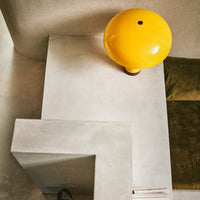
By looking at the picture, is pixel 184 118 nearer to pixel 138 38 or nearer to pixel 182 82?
pixel 182 82

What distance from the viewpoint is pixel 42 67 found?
2.77m

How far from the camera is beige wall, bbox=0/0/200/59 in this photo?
1.95 m

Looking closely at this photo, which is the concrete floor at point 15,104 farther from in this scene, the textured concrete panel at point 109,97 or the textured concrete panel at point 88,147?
the textured concrete panel at point 88,147

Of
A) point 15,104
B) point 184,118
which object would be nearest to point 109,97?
point 184,118

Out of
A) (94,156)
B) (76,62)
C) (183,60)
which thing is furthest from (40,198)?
(183,60)

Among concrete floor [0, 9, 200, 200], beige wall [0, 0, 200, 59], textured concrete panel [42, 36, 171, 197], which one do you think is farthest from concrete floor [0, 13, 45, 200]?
textured concrete panel [42, 36, 171, 197]

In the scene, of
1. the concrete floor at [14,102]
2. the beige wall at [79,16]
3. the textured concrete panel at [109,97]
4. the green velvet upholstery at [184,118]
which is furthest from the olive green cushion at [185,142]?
the concrete floor at [14,102]

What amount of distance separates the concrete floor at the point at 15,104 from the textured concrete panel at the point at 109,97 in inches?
15.3

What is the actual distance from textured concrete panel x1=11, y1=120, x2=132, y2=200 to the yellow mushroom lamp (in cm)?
49

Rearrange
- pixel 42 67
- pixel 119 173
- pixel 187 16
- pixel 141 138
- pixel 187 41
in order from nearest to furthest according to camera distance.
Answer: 1. pixel 119 173
2. pixel 141 138
3. pixel 187 16
4. pixel 187 41
5. pixel 42 67

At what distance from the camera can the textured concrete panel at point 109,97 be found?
Answer: 1.90m

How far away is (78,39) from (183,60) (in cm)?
102

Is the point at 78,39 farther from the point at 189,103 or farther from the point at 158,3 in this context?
the point at 189,103

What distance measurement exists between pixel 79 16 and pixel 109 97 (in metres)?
0.73
